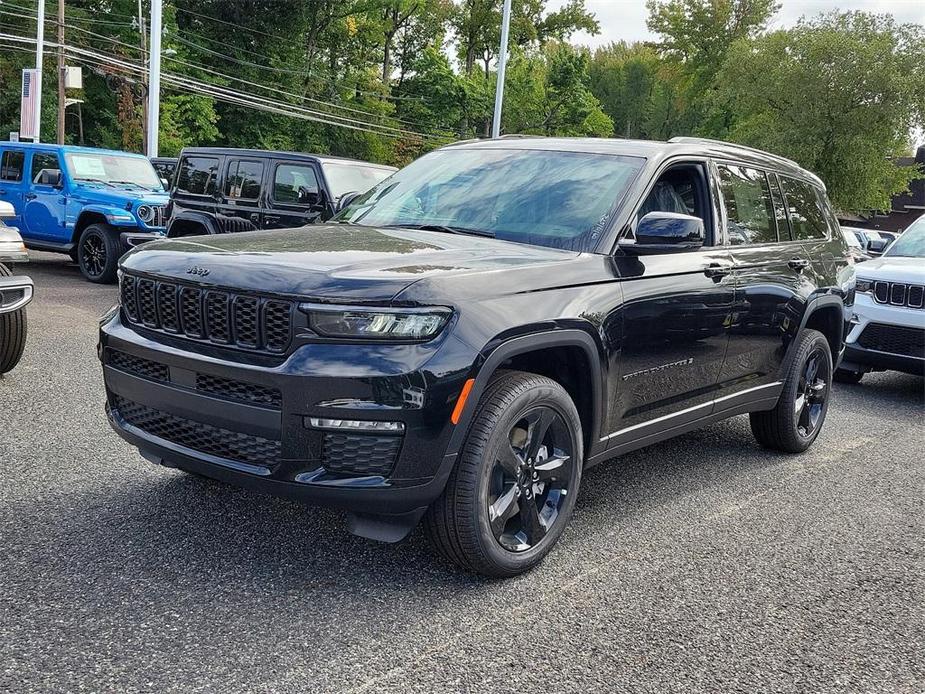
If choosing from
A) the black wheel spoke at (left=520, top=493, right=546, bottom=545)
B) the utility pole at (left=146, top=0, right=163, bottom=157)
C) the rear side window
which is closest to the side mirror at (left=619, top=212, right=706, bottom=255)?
the black wheel spoke at (left=520, top=493, right=546, bottom=545)

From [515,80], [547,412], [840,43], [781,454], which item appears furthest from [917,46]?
[547,412]

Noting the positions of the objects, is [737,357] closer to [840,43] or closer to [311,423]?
[311,423]

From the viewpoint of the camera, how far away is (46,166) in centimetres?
1350

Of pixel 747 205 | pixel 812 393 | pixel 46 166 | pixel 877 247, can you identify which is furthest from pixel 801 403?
pixel 46 166

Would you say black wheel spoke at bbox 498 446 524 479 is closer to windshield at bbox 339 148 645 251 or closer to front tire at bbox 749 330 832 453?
windshield at bbox 339 148 645 251

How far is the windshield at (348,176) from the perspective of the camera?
10695 millimetres

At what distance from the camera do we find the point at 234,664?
2873 millimetres

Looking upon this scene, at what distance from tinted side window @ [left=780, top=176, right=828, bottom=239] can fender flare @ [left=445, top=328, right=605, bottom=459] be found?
251 cm

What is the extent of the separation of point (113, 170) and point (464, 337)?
39.7 ft

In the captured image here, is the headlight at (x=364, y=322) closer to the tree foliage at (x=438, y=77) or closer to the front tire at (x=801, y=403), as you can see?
the front tire at (x=801, y=403)

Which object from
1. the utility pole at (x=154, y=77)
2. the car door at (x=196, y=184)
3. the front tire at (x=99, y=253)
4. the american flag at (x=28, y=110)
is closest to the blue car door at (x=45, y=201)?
the front tire at (x=99, y=253)

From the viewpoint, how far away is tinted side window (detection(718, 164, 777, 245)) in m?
5.00

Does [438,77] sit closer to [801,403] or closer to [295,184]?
[295,184]

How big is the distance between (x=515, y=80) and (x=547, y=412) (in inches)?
2220
